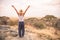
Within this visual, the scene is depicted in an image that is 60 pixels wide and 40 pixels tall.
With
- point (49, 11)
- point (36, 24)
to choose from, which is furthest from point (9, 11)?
point (49, 11)

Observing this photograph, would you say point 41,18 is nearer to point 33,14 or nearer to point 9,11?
point 33,14

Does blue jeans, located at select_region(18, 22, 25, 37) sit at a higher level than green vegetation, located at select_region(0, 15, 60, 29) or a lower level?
lower

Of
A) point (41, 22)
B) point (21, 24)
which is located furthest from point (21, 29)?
point (41, 22)

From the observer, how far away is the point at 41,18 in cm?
250

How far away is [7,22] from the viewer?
2.53m

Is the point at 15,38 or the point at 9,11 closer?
the point at 15,38

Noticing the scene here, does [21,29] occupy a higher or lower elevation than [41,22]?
lower

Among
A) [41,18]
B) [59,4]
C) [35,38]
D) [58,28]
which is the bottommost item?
[35,38]

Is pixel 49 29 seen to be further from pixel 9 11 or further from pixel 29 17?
pixel 9 11

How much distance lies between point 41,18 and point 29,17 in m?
0.20

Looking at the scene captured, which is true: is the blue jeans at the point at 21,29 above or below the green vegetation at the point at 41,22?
below

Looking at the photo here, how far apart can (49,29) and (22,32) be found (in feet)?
1.48

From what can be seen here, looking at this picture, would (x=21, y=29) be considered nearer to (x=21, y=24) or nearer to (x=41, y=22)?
(x=21, y=24)

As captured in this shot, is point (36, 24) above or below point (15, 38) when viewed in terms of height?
above
